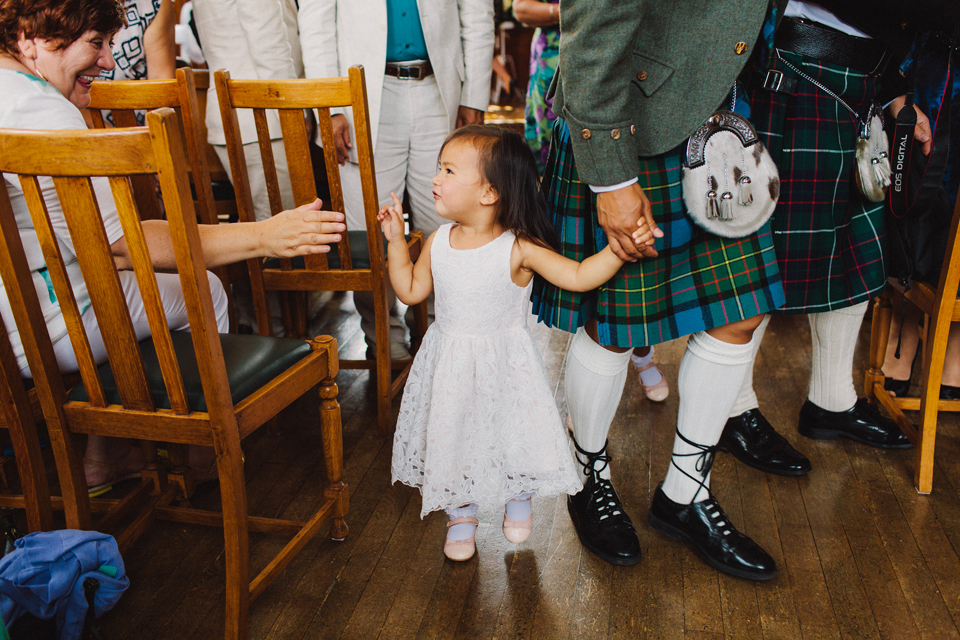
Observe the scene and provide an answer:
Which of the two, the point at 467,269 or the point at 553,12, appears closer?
the point at 467,269

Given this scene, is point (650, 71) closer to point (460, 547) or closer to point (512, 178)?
point (512, 178)

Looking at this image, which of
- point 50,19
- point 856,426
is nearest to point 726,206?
point 856,426

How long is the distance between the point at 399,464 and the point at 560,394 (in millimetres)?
783

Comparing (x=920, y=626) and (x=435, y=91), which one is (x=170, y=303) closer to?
(x=435, y=91)

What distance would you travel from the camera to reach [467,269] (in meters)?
1.31

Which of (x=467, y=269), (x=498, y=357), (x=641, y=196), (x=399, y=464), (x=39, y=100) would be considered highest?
(x=39, y=100)

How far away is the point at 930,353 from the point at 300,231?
1.41 metres

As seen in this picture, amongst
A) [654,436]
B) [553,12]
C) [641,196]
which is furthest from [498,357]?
[553,12]

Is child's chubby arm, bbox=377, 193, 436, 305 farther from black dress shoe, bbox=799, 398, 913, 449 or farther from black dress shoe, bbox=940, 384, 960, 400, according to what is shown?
black dress shoe, bbox=940, 384, 960, 400

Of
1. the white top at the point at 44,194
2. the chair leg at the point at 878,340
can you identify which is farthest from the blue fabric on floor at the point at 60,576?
the chair leg at the point at 878,340

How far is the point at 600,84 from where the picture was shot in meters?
1.00

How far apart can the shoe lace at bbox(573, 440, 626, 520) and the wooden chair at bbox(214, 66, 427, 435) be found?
0.64 metres

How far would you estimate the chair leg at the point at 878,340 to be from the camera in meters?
1.86

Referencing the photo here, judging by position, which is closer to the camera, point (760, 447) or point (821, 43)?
point (821, 43)
